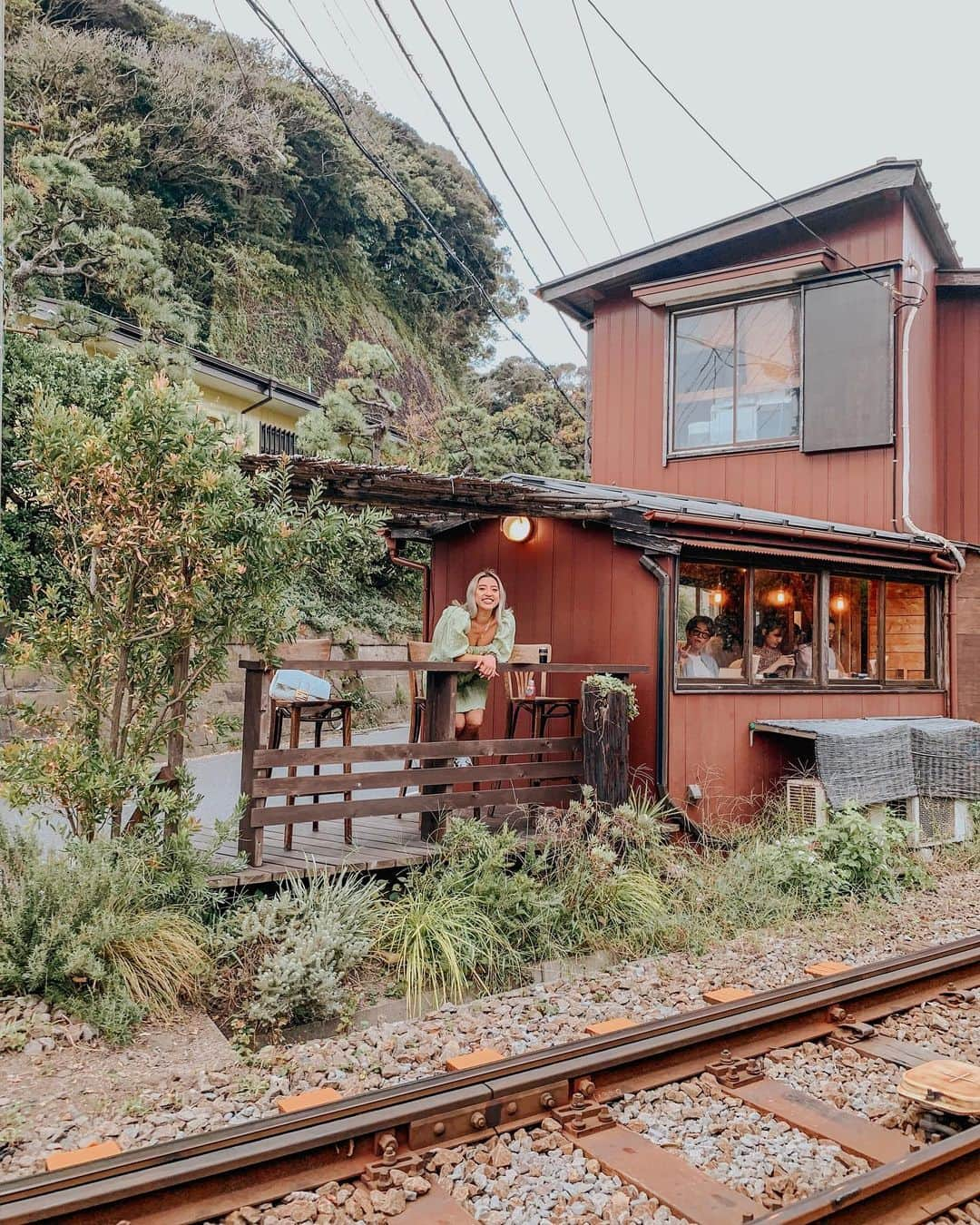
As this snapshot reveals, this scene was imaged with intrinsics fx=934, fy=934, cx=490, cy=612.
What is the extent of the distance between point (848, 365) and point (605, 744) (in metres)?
6.11

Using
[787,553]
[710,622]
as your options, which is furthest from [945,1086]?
[787,553]

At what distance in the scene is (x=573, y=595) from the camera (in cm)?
819

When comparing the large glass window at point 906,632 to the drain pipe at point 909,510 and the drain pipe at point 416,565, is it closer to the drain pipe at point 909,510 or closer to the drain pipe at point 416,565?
the drain pipe at point 909,510

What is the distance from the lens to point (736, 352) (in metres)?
11.1

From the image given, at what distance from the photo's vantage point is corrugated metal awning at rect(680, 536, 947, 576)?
7707mm

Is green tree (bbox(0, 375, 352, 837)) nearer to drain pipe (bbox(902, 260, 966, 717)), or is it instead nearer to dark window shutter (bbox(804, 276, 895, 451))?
dark window shutter (bbox(804, 276, 895, 451))

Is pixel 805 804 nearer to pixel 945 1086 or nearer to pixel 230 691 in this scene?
pixel 945 1086

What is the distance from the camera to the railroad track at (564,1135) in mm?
2588

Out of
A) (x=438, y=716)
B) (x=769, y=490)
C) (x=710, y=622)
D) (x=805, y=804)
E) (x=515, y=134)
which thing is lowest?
(x=805, y=804)

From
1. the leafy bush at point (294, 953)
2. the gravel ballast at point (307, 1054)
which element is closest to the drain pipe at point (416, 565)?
the leafy bush at point (294, 953)

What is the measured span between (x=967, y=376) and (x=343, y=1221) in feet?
38.5

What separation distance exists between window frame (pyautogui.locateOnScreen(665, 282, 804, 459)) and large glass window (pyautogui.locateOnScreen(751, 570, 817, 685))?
280 cm

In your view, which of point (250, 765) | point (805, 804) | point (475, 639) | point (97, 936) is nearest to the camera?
point (97, 936)

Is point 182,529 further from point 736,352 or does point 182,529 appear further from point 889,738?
point 736,352
